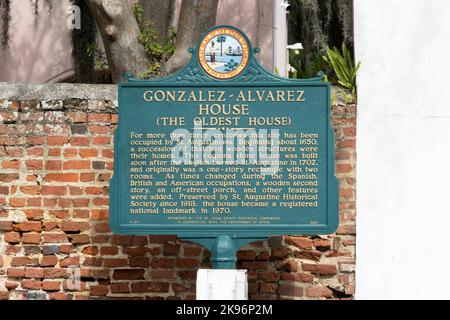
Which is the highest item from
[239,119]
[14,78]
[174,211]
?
[14,78]

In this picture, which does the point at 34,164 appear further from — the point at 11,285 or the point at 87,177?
the point at 11,285

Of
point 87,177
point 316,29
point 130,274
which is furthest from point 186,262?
point 316,29

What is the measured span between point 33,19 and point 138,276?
3.92m

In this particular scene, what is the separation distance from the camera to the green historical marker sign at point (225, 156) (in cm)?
790

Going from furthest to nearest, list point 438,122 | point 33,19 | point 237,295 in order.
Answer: point 33,19 < point 438,122 < point 237,295

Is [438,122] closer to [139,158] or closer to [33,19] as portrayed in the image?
[139,158]

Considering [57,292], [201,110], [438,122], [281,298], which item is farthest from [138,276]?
[438,122]

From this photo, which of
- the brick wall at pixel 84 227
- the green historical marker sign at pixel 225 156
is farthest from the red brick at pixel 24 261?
the green historical marker sign at pixel 225 156

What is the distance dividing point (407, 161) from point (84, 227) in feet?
9.35

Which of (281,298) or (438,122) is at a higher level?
(438,122)

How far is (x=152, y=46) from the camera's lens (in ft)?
31.5

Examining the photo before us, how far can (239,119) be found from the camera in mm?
7953

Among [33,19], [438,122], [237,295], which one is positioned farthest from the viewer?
[33,19]

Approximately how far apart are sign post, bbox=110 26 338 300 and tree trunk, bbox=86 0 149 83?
4.96 ft
